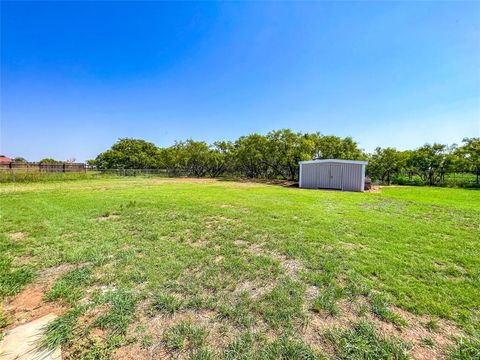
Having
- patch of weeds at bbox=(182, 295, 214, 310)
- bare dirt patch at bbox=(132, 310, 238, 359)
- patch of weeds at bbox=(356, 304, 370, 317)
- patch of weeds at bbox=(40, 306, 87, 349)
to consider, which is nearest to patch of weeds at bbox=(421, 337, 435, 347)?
patch of weeds at bbox=(356, 304, 370, 317)

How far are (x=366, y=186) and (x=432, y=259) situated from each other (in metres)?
12.6

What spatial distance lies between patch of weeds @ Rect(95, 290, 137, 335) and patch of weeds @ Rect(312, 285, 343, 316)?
1.69 meters

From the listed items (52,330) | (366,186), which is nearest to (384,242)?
(52,330)

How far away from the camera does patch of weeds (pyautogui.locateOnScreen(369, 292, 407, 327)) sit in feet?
6.11

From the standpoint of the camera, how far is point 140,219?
5004 mm

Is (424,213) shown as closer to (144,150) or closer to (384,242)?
(384,242)

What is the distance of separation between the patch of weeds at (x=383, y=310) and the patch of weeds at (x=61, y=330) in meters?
2.61

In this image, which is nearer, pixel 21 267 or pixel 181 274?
pixel 181 274

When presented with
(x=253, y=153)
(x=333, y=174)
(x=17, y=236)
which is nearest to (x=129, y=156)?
(x=253, y=153)

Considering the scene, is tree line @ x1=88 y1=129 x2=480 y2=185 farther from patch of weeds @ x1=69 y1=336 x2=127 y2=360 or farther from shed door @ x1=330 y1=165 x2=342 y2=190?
patch of weeds @ x1=69 y1=336 x2=127 y2=360

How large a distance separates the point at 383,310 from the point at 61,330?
9.10ft

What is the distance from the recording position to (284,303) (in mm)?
2086

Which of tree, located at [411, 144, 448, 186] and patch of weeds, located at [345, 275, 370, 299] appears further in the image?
tree, located at [411, 144, 448, 186]

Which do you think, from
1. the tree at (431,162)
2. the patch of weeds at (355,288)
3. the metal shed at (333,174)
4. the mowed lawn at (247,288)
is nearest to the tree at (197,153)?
the metal shed at (333,174)
